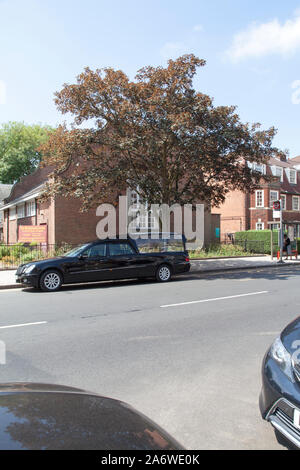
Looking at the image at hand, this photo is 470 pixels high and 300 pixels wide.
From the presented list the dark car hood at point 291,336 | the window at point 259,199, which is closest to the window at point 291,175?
the window at point 259,199

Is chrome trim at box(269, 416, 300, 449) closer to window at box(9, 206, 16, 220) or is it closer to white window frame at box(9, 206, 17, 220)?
white window frame at box(9, 206, 17, 220)

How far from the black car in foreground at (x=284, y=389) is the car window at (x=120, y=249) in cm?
947

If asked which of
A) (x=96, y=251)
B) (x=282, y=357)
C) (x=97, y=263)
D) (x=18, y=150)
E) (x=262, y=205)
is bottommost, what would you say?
(x=282, y=357)

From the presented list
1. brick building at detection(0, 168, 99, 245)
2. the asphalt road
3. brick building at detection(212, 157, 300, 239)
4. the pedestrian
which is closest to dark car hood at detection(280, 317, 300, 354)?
the asphalt road

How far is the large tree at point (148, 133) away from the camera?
14.4 m

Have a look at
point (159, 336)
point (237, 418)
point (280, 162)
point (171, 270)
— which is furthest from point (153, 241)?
point (280, 162)

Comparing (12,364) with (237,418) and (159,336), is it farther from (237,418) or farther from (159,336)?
(237,418)

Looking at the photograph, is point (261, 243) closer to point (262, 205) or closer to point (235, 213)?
point (262, 205)

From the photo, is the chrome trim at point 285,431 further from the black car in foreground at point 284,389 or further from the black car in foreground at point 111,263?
the black car in foreground at point 111,263

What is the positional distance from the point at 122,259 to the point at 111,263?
435 mm

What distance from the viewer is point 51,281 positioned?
11047 millimetres

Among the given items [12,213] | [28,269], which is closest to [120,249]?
[28,269]

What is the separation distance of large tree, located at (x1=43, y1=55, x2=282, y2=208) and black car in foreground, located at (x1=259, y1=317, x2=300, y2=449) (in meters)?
11.6

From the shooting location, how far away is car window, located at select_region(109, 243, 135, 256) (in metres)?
12.3
